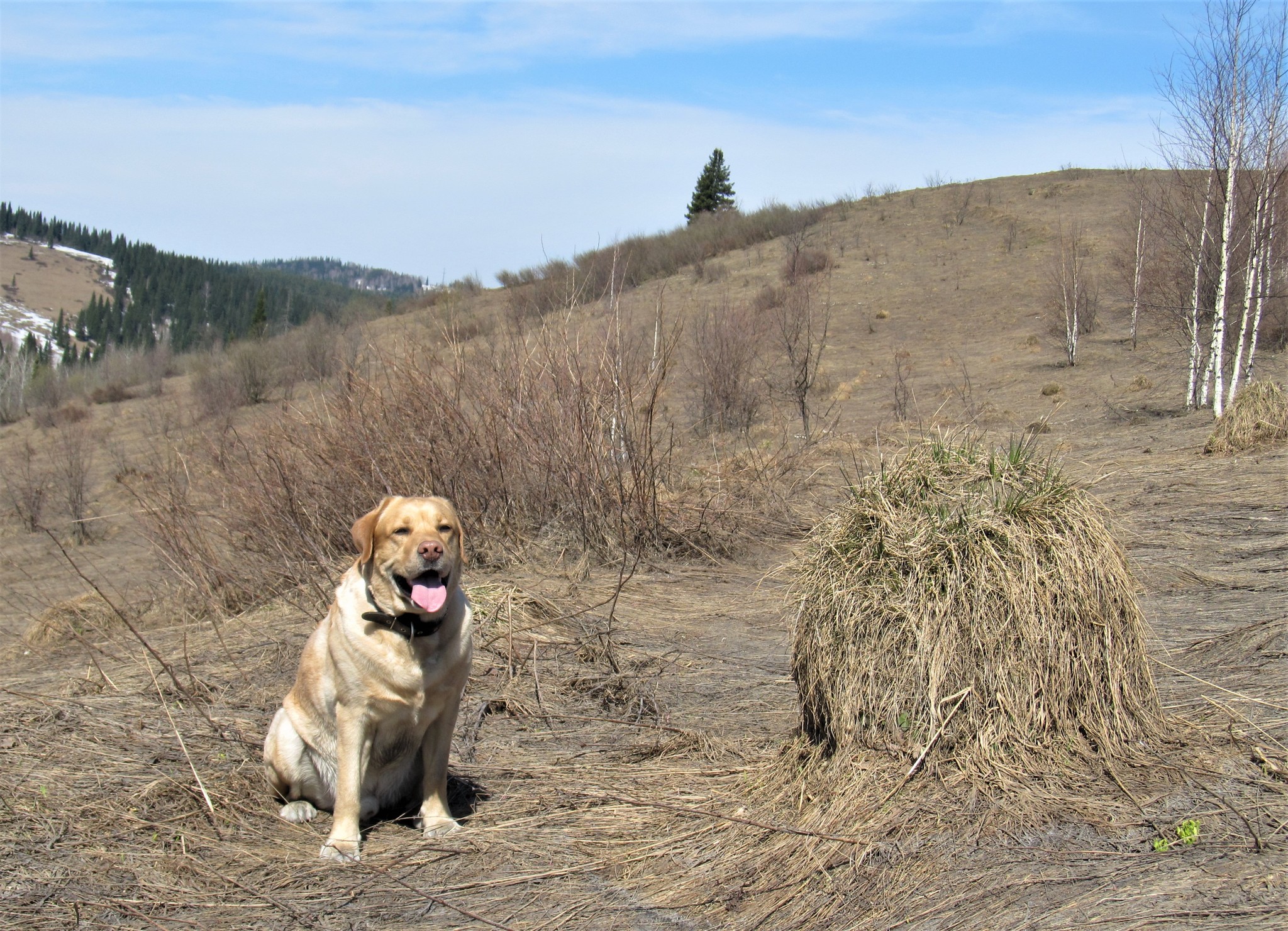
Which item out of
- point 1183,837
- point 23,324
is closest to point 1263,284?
point 1183,837

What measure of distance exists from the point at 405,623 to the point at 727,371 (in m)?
16.1

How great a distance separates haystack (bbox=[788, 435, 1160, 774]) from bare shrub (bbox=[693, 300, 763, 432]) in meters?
14.7

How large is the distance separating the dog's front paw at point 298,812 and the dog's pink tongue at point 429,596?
50.9 inches

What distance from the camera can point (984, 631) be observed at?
4027mm

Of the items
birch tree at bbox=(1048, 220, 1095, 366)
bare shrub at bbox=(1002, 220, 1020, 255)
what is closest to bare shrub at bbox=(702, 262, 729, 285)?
bare shrub at bbox=(1002, 220, 1020, 255)

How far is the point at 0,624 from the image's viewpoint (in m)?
13.1

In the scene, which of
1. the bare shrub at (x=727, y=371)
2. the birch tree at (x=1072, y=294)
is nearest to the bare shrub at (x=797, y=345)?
the bare shrub at (x=727, y=371)

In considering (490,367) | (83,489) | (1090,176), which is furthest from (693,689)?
(1090,176)

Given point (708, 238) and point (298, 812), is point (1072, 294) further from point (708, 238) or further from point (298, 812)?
point (298, 812)

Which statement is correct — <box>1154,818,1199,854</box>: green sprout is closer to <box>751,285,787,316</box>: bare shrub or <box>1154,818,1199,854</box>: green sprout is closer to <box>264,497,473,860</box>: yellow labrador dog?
<box>264,497,473,860</box>: yellow labrador dog

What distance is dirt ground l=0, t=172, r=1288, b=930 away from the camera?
3.40m

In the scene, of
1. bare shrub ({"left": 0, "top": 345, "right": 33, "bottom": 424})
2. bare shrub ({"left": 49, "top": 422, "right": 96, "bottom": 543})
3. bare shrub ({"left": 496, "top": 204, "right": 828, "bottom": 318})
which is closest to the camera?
bare shrub ({"left": 49, "top": 422, "right": 96, "bottom": 543})

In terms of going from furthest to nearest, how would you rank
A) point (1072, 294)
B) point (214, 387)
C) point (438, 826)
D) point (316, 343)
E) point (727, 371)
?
1. point (214, 387)
2. point (316, 343)
3. point (1072, 294)
4. point (727, 371)
5. point (438, 826)

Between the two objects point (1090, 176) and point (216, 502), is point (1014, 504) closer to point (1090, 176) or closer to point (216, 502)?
point (216, 502)
